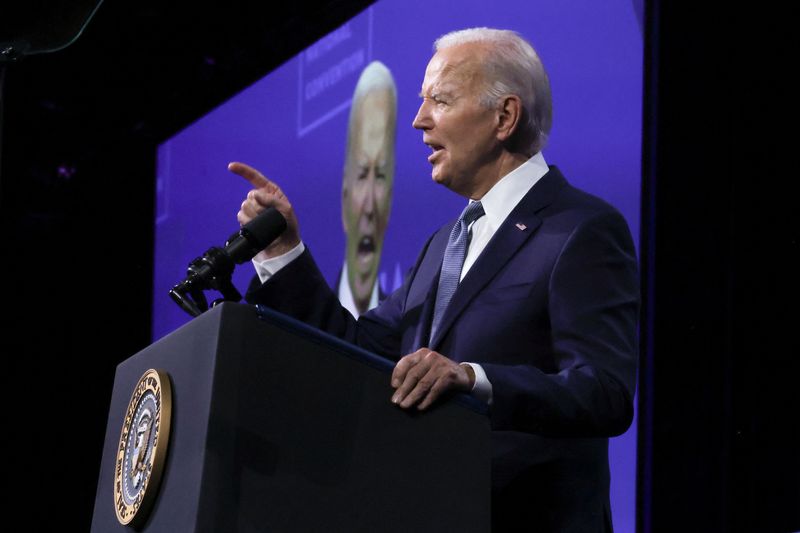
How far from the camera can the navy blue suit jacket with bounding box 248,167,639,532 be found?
164cm

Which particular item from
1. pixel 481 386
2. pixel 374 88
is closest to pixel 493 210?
pixel 481 386

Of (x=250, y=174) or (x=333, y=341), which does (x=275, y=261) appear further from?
(x=333, y=341)

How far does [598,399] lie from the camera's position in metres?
1.61

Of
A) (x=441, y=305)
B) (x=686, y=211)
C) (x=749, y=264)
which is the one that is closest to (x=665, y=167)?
(x=686, y=211)

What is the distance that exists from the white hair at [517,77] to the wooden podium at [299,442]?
78cm

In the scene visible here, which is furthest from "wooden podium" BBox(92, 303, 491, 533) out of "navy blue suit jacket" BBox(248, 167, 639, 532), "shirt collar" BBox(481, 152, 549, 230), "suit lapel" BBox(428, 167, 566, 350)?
"shirt collar" BBox(481, 152, 549, 230)

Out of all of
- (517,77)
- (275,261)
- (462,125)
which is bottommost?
(275,261)

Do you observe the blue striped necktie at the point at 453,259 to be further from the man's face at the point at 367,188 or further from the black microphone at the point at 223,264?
the man's face at the point at 367,188

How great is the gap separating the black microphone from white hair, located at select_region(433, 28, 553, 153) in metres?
0.60

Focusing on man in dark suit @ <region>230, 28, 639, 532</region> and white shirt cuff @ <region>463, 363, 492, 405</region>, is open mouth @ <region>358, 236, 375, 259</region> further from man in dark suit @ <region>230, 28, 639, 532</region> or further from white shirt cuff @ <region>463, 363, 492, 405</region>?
white shirt cuff @ <region>463, 363, 492, 405</region>

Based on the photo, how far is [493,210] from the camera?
2.04 metres

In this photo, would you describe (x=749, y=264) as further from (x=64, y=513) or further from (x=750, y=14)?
(x=64, y=513)

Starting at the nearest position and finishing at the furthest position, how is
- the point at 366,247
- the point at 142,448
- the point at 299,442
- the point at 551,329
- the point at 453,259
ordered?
the point at 299,442 < the point at 142,448 < the point at 551,329 < the point at 453,259 < the point at 366,247

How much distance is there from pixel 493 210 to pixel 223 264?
0.65 m
